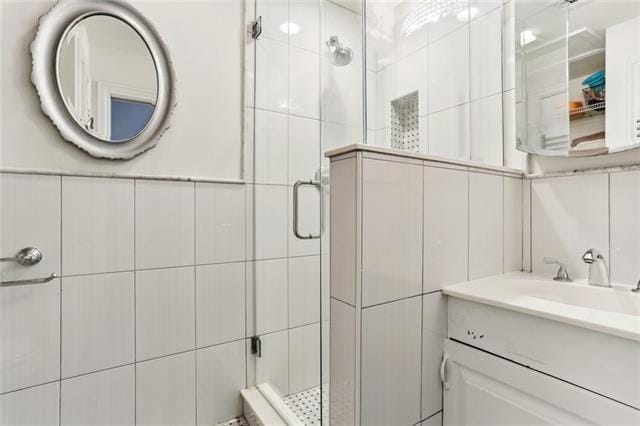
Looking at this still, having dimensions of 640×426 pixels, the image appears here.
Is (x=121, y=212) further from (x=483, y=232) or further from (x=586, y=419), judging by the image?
(x=586, y=419)

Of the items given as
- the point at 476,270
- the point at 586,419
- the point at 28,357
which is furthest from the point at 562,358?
the point at 28,357

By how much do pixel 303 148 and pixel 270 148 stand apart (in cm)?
24

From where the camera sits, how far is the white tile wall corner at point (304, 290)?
1.15m

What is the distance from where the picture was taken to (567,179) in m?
1.18

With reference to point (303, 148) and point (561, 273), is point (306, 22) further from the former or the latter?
point (561, 273)

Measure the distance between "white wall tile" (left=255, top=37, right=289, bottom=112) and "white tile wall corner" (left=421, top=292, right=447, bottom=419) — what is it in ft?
3.37

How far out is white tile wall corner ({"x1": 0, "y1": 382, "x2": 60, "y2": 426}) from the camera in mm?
1054

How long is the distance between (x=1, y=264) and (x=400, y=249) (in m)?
1.30

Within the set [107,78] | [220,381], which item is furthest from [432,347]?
[107,78]

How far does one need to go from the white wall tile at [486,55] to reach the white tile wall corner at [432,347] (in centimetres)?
97

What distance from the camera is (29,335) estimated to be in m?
1.08

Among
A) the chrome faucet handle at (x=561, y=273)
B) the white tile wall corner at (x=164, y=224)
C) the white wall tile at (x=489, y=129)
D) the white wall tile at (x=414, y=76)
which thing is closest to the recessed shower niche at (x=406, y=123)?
the white wall tile at (x=414, y=76)

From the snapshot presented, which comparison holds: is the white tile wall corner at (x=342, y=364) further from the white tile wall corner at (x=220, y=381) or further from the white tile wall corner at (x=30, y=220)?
the white tile wall corner at (x=30, y=220)

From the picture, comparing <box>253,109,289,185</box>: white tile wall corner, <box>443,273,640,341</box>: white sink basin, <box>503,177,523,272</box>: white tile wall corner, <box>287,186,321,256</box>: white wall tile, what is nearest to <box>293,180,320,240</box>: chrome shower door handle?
<box>287,186,321,256</box>: white wall tile
